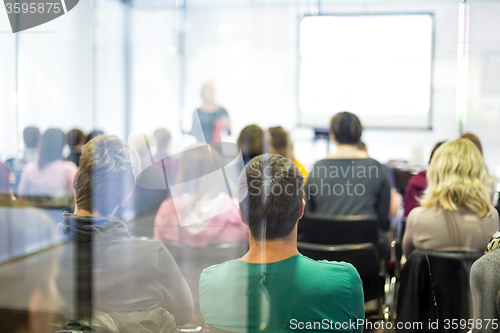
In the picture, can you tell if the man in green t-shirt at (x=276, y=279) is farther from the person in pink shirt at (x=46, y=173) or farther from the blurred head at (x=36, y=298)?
the person in pink shirt at (x=46, y=173)

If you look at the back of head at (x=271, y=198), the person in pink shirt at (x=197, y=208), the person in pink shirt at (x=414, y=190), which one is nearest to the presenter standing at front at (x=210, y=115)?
the person in pink shirt at (x=197, y=208)

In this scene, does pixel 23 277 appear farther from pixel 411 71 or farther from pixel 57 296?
pixel 411 71

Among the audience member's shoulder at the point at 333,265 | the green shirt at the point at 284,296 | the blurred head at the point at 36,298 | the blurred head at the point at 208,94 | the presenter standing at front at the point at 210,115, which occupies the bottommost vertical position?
the blurred head at the point at 36,298

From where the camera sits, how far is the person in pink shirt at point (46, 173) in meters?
2.12

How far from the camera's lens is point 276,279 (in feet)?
3.39

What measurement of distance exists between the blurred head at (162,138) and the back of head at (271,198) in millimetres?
861

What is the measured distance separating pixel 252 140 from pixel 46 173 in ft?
4.14

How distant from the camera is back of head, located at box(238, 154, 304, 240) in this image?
1020 millimetres

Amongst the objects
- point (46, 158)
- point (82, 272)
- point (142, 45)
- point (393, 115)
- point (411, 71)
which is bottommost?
point (82, 272)

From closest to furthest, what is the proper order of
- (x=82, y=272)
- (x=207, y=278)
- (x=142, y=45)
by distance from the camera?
(x=207, y=278), (x=82, y=272), (x=142, y=45)

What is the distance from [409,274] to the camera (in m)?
1.52

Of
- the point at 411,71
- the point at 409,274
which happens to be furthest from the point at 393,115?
the point at 409,274

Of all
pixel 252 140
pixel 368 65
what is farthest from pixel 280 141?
pixel 368 65

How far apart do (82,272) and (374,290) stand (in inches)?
38.2
